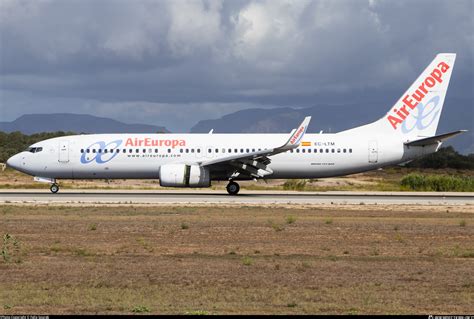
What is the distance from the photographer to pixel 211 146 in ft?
147

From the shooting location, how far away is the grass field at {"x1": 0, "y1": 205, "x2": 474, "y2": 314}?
13695 mm

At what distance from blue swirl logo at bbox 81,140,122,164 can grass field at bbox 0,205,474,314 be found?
44.4 ft

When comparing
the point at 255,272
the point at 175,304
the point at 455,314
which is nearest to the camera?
the point at 455,314

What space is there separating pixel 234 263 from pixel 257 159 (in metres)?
24.6

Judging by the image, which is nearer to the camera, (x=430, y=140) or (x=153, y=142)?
(x=430, y=140)

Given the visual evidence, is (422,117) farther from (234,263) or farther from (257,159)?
(234,263)

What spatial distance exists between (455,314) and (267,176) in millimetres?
31999

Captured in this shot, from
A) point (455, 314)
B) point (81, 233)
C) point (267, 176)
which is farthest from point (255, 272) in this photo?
point (267, 176)

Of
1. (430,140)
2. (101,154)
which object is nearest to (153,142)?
(101,154)

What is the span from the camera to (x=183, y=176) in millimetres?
41781

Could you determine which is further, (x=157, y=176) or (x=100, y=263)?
(x=157, y=176)

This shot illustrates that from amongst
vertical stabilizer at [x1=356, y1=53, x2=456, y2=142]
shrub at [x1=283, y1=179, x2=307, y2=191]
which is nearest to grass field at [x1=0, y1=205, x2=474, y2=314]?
vertical stabilizer at [x1=356, y1=53, x2=456, y2=142]

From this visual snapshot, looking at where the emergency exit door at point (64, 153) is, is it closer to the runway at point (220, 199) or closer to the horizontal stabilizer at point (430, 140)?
the runway at point (220, 199)

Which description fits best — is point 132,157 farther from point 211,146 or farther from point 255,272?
point 255,272
